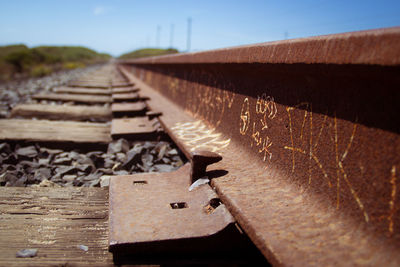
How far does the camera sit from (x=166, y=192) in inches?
59.7

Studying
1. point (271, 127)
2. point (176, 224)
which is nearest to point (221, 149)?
point (271, 127)

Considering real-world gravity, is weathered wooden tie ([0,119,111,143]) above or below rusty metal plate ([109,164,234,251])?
below

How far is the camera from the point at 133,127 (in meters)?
3.12

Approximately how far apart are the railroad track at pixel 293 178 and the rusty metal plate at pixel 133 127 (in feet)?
3.78

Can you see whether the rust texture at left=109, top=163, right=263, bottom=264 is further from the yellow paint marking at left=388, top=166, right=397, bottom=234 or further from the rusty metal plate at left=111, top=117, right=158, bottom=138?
the rusty metal plate at left=111, top=117, right=158, bottom=138

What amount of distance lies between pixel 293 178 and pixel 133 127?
6.89ft

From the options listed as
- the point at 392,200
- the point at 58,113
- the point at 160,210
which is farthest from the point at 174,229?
the point at 58,113

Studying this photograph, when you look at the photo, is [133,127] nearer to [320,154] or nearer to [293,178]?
[293,178]

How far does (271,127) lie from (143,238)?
A: 0.74 meters

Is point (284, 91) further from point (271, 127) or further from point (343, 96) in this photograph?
point (343, 96)

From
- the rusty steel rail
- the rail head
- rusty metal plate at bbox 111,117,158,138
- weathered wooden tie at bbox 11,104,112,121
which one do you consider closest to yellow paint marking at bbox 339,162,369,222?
the rusty steel rail

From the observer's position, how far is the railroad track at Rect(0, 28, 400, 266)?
0.84 metres

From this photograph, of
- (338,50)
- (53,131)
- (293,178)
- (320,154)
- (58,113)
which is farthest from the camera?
(58,113)

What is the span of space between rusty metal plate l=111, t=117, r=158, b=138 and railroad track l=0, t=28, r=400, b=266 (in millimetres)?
1153
